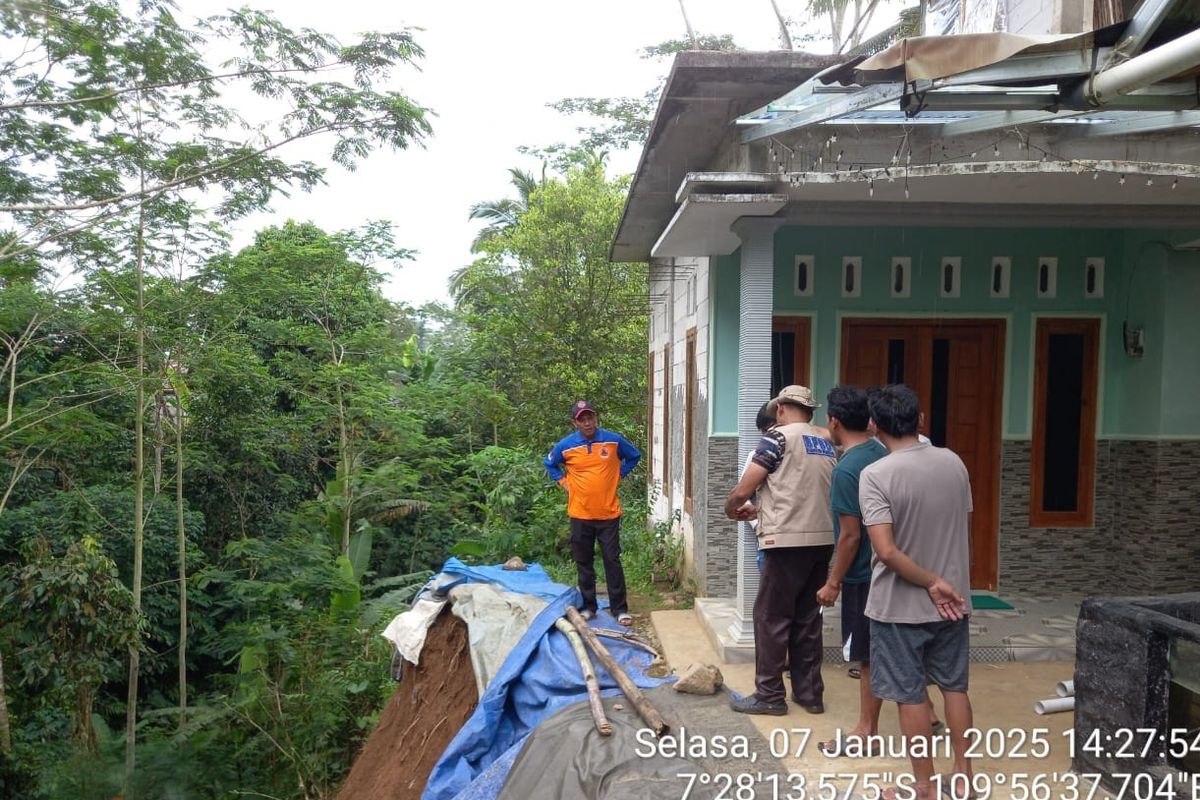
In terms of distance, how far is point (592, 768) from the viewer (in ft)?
14.0

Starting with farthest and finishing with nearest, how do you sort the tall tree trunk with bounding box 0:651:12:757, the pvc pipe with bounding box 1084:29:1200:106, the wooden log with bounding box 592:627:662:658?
the tall tree trunk with bounding box 0:651:12:757, the wooden log with bounding box 592:627:662:658, the pvc pipe with bounding box 1084:29:1200:106

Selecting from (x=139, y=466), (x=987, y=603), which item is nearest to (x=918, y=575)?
(x=987, y=603)

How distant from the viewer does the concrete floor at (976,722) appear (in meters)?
3.95

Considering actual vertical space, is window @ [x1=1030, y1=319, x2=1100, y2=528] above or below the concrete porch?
above

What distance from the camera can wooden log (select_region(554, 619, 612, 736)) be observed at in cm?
459

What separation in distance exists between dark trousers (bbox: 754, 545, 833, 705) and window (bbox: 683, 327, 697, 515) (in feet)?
11.9

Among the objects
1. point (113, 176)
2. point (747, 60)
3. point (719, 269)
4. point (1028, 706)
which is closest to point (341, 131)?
point (113, 176)

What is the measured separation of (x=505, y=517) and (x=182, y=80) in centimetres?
752

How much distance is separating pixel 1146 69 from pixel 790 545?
8.59 ft

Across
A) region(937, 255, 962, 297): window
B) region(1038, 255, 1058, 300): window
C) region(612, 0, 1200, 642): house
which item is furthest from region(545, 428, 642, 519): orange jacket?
region(1038, 255, 1058, 300): window

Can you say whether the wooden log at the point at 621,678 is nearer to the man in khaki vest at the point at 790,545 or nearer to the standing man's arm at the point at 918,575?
the man in khaki vest at the point at 790,545

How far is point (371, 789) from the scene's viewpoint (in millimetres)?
6668

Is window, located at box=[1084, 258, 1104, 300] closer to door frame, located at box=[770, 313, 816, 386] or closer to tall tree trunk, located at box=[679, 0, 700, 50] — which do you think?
door frame, located at box=[770, 313, 816, 386]

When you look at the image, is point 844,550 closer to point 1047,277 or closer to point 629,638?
point 629,638
